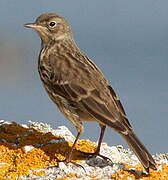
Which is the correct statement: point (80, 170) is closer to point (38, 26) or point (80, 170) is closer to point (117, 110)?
point (117, 110)

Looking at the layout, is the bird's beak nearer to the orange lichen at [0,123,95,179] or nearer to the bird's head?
the bird's head

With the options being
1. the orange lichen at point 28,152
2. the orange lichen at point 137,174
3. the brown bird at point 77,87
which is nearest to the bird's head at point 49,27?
the brown bird at point 77,87

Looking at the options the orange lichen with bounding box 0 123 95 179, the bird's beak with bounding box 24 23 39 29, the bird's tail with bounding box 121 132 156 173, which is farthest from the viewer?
the bird's beak with bounding box 24 23 39 29

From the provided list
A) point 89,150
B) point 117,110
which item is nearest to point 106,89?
point 117,110

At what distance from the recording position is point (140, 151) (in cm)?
720

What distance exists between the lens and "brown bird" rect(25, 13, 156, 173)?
7.35 meters

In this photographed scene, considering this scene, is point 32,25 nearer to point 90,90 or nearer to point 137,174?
point 90,90

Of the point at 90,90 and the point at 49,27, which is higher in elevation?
the point at 49,27

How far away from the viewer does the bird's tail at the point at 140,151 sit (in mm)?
7133

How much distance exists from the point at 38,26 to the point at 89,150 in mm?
2739

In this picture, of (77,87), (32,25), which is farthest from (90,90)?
(32,25)

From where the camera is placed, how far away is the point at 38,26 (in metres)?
8.94

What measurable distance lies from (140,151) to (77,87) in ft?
5.28

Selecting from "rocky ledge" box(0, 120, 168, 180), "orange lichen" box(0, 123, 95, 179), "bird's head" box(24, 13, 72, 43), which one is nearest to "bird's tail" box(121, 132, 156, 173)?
"rocky ledge" box(0, 120, 168, 180)
